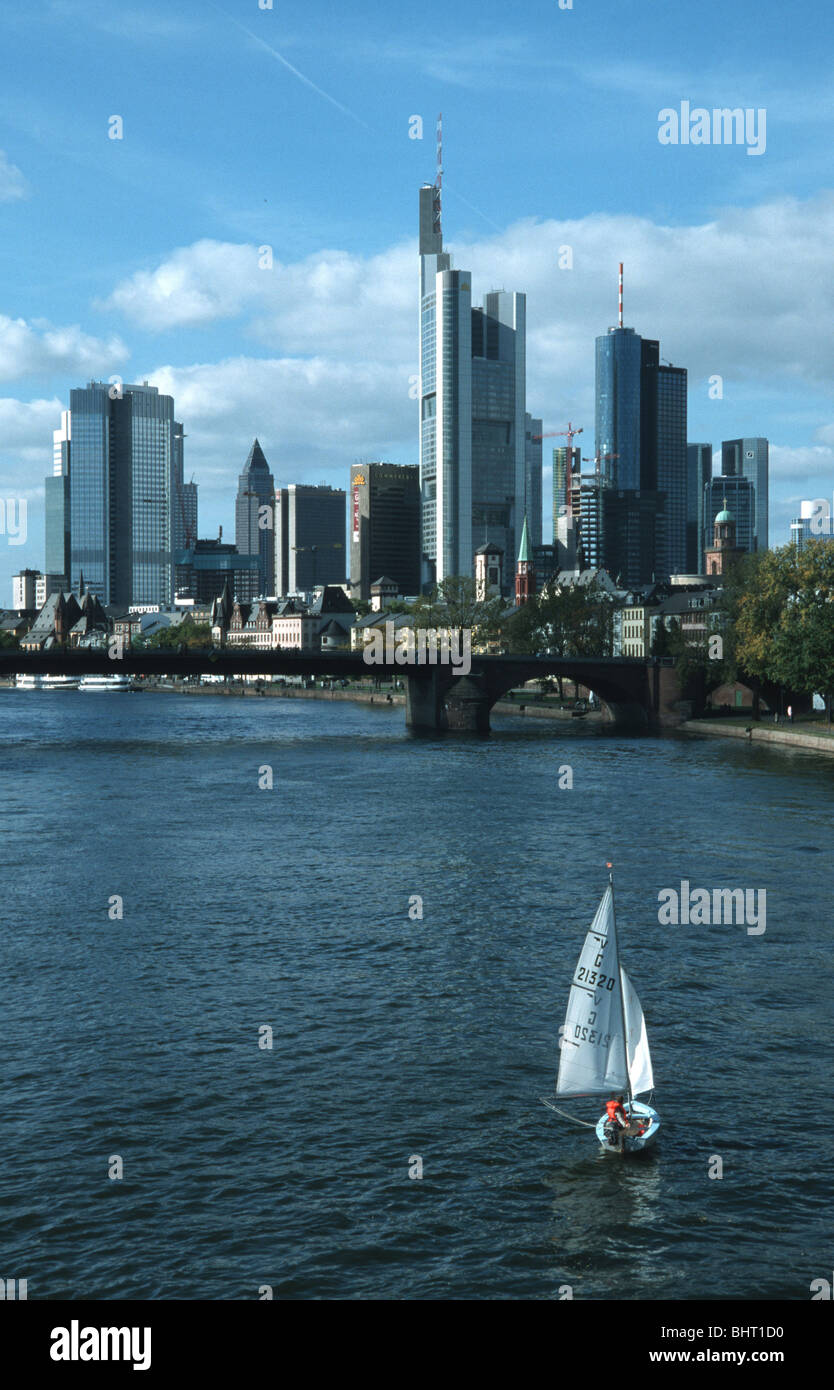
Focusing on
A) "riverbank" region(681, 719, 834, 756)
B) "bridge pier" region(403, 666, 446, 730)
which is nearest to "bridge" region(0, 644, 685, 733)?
"bridge pier" region(403, 666, 446, 730)

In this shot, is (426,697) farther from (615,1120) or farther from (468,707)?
(615,1120)

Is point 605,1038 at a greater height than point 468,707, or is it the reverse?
point 468,707

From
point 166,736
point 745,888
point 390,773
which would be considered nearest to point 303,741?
point 166,736

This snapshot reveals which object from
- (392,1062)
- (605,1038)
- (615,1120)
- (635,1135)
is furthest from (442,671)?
(635,1135)

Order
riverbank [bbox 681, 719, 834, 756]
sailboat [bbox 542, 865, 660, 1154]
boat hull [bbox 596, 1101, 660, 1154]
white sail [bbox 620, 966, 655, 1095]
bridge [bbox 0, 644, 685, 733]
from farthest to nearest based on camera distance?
1. bridge [bbox 0, 644, 685, 733]
2. riverbank [bbox 681, 719, 834, 756]
3. white sail [bbox 620, 966, 655, 1095]
4. sailboat [bbox 542, 865, 660, 1154]
5. boat hull [bbox 596, 1101, 660, 1154]

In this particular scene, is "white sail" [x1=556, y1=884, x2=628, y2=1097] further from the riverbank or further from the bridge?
the bridge
